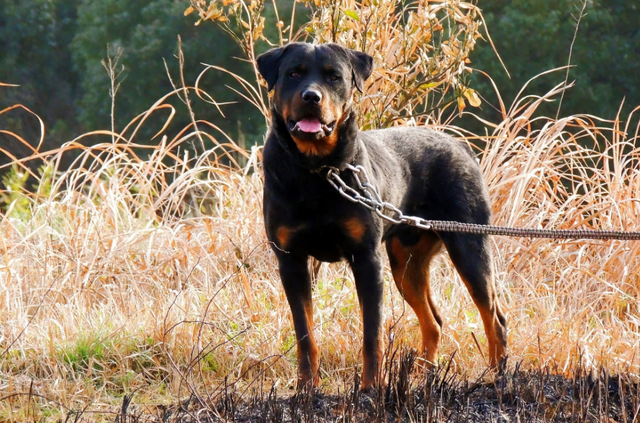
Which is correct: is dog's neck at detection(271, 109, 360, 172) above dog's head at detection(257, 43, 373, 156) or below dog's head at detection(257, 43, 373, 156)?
below

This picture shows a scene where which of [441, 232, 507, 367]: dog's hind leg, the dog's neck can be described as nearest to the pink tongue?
the dog's neck

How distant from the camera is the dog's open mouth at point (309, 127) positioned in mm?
3701

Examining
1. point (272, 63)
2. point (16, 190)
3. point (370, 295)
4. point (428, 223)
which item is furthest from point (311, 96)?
point (16, 190)

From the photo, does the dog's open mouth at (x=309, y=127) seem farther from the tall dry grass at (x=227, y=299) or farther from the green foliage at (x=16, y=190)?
the green foliage at (x=16, y=190)

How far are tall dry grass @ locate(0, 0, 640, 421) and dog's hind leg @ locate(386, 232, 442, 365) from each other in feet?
0.54

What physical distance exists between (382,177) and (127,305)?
2.14 meters

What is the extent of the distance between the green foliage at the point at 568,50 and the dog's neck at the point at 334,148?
14944mm

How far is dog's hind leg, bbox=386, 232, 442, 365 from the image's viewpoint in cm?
465

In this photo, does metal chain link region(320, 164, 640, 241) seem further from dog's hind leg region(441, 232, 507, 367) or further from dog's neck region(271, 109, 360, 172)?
dog's hind leg region(441, 232, 507, 367)

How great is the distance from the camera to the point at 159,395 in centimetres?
406

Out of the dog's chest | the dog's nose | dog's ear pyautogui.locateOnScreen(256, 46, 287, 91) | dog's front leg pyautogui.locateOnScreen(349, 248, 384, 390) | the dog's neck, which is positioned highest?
dog's ear pyautogui.locateOnScreen(256, 46, 287, 91)

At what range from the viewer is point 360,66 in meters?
4.19

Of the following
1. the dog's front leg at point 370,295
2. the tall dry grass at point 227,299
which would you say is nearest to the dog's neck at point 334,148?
the dog's front leg at point 370,295

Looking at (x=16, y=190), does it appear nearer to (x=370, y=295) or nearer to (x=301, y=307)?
(x=301, y=307)
